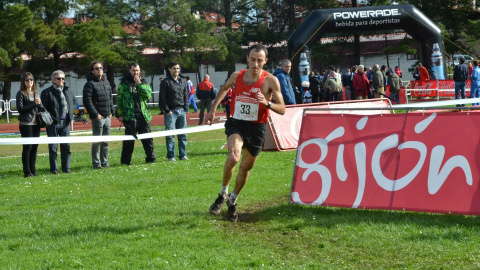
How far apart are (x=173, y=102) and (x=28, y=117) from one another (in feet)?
9.79

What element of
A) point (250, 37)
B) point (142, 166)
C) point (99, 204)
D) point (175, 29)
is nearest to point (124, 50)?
point (175, 29)

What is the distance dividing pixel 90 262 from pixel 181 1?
175 ft

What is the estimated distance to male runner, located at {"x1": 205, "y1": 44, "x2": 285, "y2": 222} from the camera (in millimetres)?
8781

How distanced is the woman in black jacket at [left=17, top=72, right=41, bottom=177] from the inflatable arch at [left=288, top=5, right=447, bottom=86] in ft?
56.5

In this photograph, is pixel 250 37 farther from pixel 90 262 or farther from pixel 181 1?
pixel 90 262

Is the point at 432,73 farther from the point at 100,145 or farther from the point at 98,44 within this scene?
the point at 98,44

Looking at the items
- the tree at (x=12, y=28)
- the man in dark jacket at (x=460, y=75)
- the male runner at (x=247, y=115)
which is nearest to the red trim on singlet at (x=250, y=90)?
the male runner at (x=247, y=115)

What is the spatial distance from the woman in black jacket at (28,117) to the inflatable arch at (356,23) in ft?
56.5

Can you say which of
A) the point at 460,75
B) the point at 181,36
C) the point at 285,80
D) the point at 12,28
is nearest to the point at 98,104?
the point at 285,80

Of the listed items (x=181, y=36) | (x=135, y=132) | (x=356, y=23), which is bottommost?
(x=135, y=132)

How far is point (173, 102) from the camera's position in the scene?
627 inches

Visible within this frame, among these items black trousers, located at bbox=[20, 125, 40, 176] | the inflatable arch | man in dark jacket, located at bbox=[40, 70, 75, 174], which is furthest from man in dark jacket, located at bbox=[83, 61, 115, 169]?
the inflatable arch

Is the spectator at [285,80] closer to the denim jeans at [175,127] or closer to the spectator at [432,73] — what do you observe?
the denim jeans at [175,127]

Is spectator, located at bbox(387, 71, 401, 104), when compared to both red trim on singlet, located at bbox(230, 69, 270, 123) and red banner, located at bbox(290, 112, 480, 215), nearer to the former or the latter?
red banner, located at bbox(290, 112, 480, 215)
